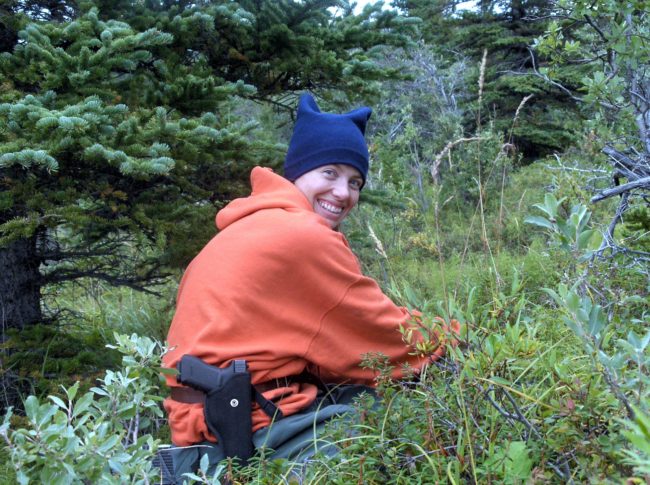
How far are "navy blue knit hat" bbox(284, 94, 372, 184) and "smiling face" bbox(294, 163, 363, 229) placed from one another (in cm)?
4

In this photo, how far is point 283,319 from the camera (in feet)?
8.77

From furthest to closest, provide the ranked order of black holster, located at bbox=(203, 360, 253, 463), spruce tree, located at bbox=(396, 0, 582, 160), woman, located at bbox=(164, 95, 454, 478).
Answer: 1. spruce tree, located at bbox=(396, 0, 582, 160)
2. woman, located at bbox=(164, 95, 454, 478)
3. black holster, located at bbox=(203, 360, 253, 463)

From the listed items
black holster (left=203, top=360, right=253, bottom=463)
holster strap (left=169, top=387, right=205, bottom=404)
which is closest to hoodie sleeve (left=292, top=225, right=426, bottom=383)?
black holster (left=203, top=360, right=253, bottom=463)

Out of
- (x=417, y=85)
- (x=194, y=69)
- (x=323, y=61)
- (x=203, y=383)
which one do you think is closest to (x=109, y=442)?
(x=203, y=383)

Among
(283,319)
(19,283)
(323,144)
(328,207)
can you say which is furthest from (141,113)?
(283,319)

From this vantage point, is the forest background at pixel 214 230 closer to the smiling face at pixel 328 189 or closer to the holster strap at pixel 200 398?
the holster strap at pixel 200 398

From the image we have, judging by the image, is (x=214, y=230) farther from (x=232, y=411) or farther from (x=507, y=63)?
(x=507, y=63)

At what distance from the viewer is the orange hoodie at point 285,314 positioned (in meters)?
2.61

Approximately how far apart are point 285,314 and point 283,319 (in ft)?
0.07

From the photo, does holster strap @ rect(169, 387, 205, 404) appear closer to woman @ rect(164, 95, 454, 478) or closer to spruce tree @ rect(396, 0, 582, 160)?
woman @ rect(164, 95, 454, 478)

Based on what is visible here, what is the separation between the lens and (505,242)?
7.22 m

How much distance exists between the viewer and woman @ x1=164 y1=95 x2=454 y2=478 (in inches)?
102

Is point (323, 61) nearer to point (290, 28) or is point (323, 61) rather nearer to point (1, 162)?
point (290, 28)

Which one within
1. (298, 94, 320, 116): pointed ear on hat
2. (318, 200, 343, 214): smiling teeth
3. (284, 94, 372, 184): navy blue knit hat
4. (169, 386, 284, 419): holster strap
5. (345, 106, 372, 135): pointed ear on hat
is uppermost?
(298, 94, 320, 116): pointed ear on hat
